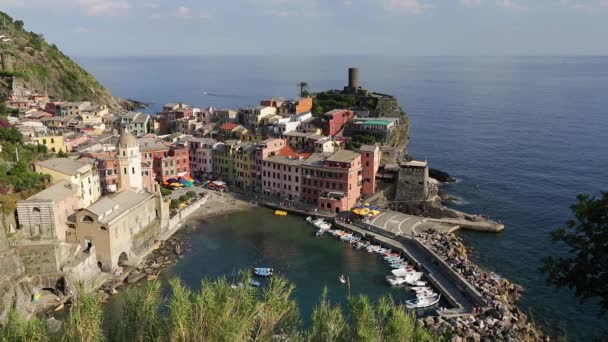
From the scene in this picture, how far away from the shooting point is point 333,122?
7188cm

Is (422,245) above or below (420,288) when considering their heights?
above

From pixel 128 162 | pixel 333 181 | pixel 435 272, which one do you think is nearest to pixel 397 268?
pixel 435 272

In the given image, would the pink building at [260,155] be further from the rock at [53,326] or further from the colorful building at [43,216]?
the rock at [53,326]

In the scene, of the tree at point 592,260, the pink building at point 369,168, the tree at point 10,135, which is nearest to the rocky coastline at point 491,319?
the tree at point 592,260

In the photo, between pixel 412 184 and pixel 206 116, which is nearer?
pixel 412 184

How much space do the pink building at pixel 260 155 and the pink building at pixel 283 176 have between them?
2.27 feet

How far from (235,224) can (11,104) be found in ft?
173

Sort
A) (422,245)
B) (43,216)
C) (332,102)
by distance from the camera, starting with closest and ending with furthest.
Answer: (43,216), (422,245), (332,102)

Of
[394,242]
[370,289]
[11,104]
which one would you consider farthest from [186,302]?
[11,104]

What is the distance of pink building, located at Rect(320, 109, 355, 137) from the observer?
2820 inches

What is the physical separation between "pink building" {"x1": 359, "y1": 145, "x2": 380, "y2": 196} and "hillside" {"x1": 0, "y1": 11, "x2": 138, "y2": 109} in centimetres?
7340

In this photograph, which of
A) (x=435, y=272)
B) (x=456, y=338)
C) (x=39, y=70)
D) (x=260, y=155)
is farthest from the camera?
(x=39, y=70)

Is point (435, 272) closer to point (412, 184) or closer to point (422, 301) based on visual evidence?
point (422, 301)

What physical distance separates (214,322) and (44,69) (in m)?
111
